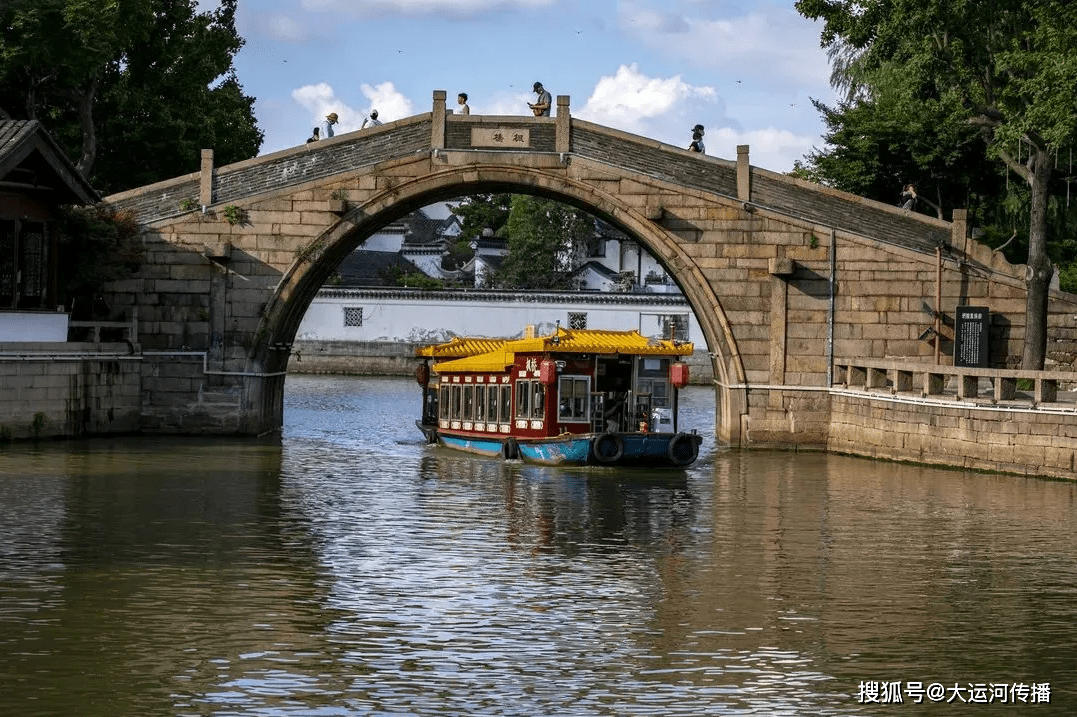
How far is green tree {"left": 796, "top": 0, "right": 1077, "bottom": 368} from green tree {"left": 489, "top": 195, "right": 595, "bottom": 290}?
39029mm

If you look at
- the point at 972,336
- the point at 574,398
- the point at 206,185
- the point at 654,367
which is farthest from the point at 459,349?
the point at 972,336

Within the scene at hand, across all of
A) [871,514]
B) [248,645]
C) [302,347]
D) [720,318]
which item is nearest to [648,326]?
[302,347]

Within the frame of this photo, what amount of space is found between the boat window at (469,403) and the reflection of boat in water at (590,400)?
130 cm

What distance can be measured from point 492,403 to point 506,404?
769mm

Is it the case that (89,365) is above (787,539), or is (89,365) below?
above

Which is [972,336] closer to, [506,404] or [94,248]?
[506,404]

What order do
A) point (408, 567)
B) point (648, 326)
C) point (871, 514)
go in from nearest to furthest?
1. point (408, 567)
2. point (871, 514)
3. point (648, 326)

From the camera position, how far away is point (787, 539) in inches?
779

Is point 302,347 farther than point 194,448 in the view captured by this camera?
Yes

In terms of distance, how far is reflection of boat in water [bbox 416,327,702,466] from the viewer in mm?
26969

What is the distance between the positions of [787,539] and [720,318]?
40.1 ft

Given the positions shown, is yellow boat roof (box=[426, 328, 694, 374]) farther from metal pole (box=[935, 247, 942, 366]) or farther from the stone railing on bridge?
metal pole (box=[935, 247, 942, 366])

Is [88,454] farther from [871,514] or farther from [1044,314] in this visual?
[1044,314]

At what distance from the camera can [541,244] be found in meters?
70.3
